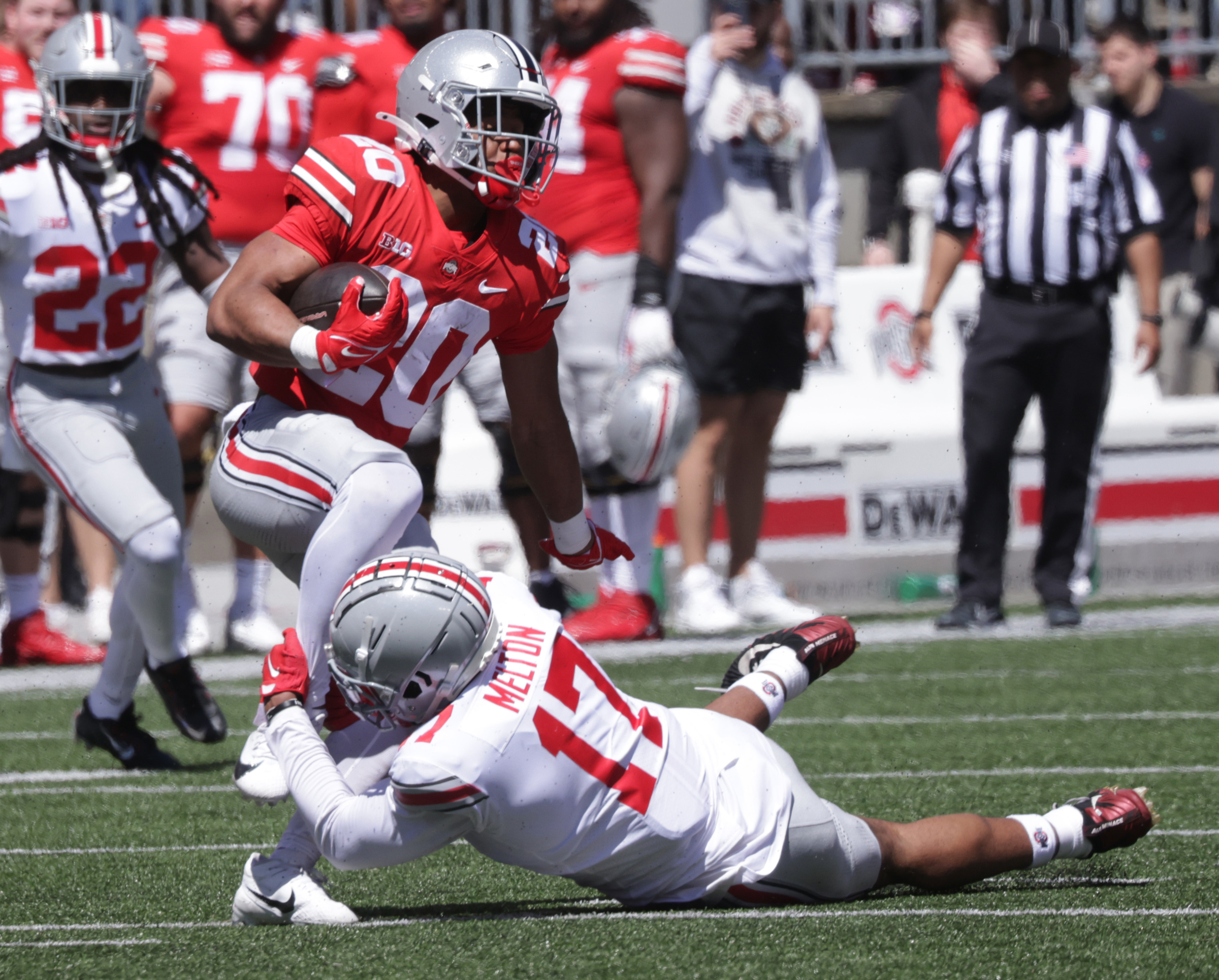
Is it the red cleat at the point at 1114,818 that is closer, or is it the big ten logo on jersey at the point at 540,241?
the red cleat at the point at 1114,818

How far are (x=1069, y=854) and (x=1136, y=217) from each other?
4.07 m

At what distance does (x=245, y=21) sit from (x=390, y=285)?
393 centimetres

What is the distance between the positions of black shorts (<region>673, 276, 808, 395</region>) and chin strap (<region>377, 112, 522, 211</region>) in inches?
136

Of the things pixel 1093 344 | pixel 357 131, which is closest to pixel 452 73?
pixel 357 131

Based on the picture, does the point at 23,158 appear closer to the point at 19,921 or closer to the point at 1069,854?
the point at 19,921

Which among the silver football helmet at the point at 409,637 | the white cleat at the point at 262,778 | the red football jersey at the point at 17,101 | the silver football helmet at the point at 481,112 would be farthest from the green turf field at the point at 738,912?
the red football jersey at the point at 17,101

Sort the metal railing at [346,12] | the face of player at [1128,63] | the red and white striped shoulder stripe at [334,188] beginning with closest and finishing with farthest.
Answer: the red and white striped shoulder stripe at [334,188]
the face of player at [1128,63]
the metal railing at [346,12]

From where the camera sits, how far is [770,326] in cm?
757

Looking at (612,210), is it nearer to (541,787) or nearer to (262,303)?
(262,303)

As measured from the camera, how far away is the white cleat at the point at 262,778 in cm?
335

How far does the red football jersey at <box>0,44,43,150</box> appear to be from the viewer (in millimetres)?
6965

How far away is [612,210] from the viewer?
7.28 metres

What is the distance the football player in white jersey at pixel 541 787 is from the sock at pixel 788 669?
0.20m

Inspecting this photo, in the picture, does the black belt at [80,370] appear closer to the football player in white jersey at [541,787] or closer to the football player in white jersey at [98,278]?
the football player in white jersey at [98,278]
